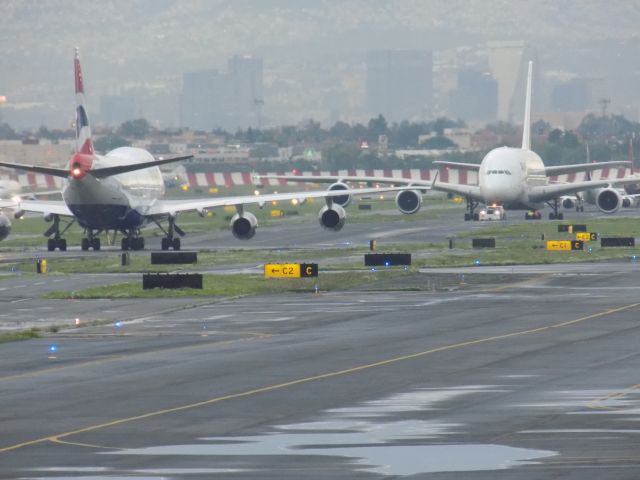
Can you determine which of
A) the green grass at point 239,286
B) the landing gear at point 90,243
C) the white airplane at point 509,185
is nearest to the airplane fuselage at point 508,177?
the white airplane at point 509,185

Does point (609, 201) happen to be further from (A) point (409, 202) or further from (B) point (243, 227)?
(B) point (243, 227)

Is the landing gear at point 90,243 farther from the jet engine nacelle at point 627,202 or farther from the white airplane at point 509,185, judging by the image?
the jet engine nacelle at point 627,202

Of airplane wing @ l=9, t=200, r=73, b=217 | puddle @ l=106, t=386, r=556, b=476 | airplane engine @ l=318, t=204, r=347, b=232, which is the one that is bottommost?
puddle @ l=106, t=386, r=556, b=476

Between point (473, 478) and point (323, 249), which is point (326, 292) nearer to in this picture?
point (323, 249)

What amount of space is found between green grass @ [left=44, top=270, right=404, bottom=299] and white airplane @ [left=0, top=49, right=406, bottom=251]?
46.2ft

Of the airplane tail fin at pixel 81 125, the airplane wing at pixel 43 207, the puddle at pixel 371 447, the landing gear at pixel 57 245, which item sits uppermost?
the airplane tail fin at pixel 81 125

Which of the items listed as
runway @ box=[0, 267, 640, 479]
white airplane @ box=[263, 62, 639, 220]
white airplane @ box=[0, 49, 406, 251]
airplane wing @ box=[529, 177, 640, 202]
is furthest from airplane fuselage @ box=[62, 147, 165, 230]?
airplane wing @ box=[529, 177, 640, 202]

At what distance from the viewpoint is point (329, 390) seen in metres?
35.7

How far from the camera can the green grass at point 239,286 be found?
64.3 m

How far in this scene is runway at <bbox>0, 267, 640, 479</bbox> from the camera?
86.9 feet

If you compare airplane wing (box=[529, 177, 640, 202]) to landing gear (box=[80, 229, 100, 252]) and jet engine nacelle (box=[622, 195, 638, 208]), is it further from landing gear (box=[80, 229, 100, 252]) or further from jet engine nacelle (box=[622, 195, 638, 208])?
landing gear (box=[80, 229, 100, 252])

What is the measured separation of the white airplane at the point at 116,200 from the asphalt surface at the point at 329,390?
90.6 ft

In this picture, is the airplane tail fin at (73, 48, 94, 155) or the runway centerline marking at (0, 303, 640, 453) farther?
the airplane tail fin at (73, 48, 94, 155)

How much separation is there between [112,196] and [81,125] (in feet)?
15.9
